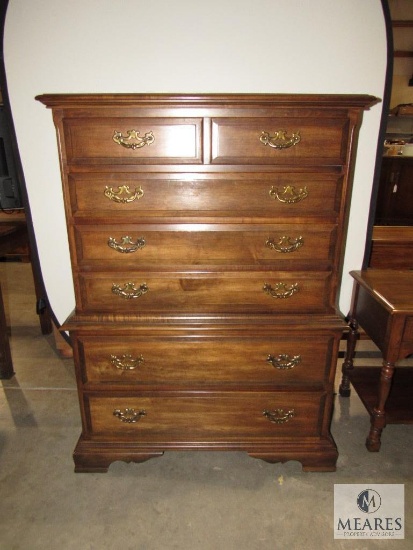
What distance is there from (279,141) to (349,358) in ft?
4.92

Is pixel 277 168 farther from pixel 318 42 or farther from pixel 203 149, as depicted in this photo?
pixel 318 42

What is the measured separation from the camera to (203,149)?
4.43ft

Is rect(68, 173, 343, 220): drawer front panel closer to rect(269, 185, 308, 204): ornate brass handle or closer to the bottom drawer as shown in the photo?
rect(269, 185, 308, 204): ornate brass handle

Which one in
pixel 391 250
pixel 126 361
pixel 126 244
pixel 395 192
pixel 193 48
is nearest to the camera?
pixel 126 244

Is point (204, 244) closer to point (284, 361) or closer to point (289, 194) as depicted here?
point (289, 194)

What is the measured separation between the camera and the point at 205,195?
1.42 metres

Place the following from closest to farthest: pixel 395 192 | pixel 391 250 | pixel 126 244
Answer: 1. pixel 126 244
2. pixel 391 250
3. pixel 395 192

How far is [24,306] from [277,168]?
126 inches

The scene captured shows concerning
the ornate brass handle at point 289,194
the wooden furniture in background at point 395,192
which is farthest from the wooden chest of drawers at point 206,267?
the wooden furniture in background at point 395,192

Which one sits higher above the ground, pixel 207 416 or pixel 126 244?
pixel 126 244

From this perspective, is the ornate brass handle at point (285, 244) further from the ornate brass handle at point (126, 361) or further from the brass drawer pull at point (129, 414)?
the brass drawer pull at point (129, 414)

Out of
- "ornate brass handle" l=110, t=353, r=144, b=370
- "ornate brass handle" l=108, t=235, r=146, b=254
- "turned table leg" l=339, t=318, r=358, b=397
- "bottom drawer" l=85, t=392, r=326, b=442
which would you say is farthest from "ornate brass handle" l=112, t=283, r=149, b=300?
"turned table leg" l=339, t=318, r=358, b=397

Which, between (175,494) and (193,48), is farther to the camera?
(193,48)

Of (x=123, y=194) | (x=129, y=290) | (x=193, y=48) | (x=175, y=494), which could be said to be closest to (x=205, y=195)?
(x=123, y=194)
